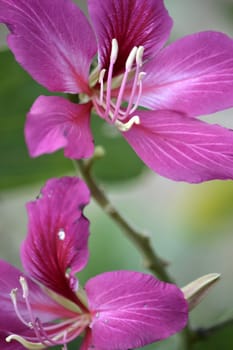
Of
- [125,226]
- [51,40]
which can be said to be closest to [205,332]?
[125,226]

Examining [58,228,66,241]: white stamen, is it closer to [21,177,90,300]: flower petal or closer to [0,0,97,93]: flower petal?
[21,177,90,300]: flower petal

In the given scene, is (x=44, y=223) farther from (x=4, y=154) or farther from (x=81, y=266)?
(x=4, y=154)

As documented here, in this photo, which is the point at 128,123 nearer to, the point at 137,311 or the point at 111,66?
the point at 111,66

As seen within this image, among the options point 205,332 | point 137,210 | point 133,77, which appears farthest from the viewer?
point 137,210

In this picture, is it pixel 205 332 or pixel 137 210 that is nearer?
pixel 205 332

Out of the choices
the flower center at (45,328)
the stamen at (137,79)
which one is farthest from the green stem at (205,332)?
the stamen at (137,79)

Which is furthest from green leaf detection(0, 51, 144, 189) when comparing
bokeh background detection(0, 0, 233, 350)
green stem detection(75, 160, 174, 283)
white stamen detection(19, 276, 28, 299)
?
white stamen detection(19, 276, 28, 299)
